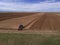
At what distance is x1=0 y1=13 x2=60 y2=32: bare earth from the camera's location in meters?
0.32

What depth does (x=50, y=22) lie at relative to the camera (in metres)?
0.33

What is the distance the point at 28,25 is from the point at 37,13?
0.05 m

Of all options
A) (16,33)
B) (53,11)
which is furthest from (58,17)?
(16,33)

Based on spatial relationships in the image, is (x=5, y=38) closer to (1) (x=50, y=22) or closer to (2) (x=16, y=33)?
(2) (x=16, y=33)

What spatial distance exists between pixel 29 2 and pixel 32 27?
76mm

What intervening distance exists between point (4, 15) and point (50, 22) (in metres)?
0.13

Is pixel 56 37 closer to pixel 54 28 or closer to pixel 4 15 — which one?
pixel 54 28

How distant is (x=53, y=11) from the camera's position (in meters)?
0.34

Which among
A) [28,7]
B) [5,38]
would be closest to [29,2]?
[28,7]

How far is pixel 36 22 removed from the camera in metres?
0.34

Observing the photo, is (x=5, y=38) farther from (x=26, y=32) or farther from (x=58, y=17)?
(x=58, y=17)

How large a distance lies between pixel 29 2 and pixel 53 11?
72mm

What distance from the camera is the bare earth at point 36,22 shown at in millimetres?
317

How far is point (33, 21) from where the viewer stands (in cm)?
34
